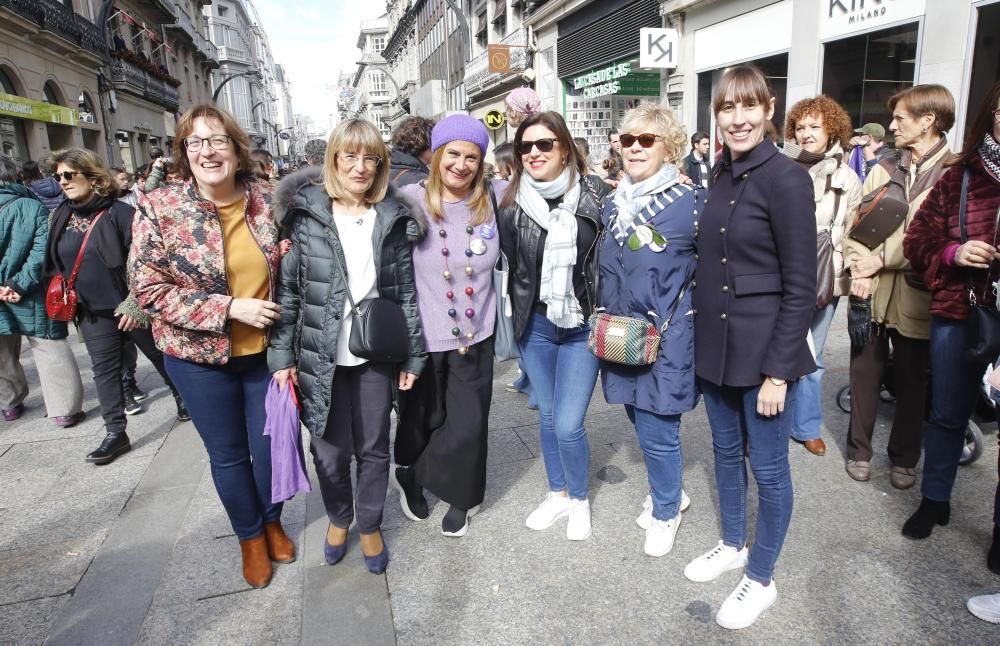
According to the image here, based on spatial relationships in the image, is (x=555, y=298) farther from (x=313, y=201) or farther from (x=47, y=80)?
(x=47, y=80)

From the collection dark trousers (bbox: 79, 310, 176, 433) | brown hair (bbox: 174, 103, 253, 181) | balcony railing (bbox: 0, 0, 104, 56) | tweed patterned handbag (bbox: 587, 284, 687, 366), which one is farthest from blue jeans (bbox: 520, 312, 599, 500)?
balcony railing (bbox: 0, 0, 104, 56)

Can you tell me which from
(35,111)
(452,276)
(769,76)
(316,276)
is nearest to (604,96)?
(769,76)

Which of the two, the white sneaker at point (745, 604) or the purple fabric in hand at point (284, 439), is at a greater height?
the purple fabric in hand at point (284, 439)

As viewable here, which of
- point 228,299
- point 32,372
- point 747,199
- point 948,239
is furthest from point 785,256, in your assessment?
point 32,372

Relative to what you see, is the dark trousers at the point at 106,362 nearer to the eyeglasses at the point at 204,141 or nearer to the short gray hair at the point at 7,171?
the short gray hair at the point at 7,171

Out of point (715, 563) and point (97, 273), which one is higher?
point (97, 273)

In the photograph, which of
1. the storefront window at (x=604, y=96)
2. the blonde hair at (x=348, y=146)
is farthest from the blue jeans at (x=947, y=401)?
the storefront window at (x=604, y=96)

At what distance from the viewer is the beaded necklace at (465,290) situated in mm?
2859

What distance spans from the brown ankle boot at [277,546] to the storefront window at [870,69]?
8.66 meters

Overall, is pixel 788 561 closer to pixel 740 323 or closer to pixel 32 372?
pixel 740 323

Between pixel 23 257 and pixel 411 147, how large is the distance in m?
3.02

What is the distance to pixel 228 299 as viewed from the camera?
250cm

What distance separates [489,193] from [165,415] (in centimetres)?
385

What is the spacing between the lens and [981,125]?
2547 millimetres
